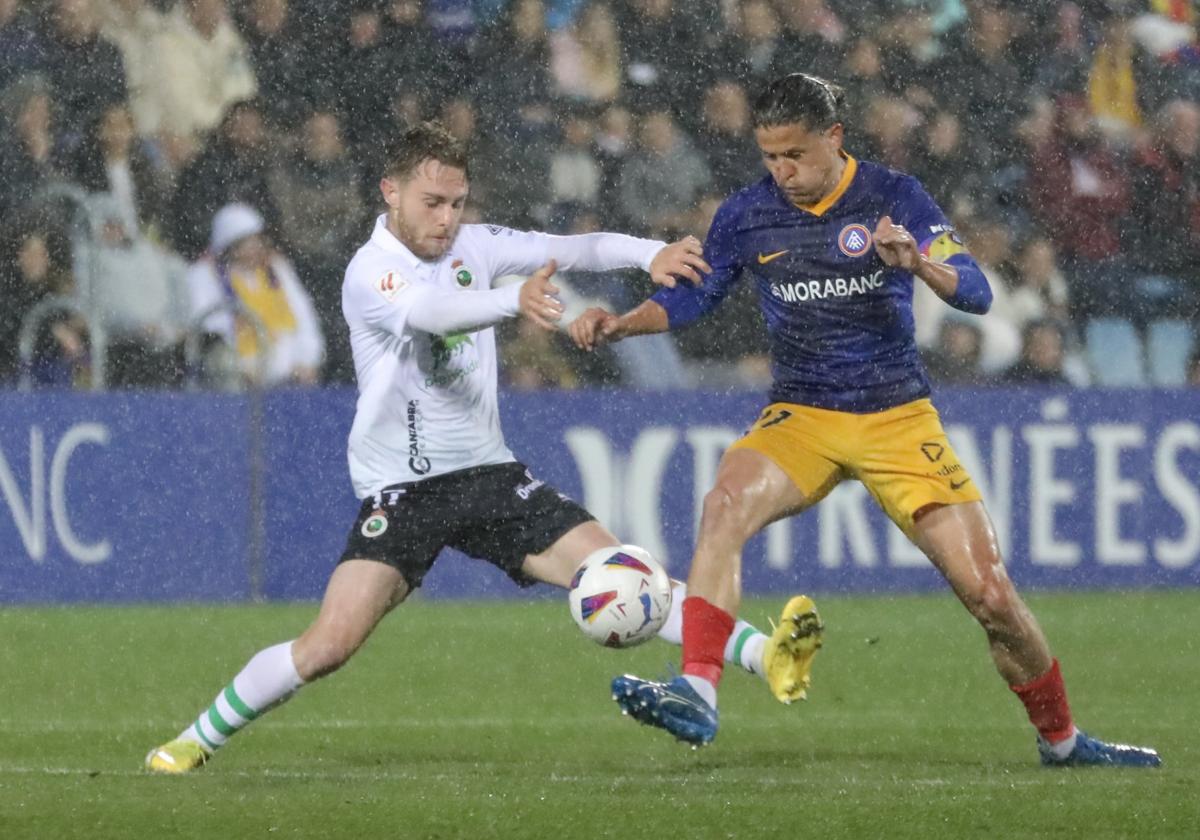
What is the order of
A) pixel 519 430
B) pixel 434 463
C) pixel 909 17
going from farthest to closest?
pixel 909 17 → pixel 519 430 → pixel 434 463

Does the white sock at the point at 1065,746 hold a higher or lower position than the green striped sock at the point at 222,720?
lower

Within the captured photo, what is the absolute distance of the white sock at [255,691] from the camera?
6.54 m

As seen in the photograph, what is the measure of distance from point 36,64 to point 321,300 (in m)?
1.83

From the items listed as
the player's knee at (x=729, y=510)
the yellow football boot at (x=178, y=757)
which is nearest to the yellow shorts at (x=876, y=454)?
the player's knee at (x=729, y=510)

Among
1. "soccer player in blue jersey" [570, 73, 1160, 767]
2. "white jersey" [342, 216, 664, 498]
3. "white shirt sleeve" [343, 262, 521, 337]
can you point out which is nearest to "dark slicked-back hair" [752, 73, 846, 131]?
"soccer player in blue jersey" [570, 73, 1160, 767]

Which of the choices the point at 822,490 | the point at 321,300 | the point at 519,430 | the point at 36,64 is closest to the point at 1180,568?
the point at 519,430

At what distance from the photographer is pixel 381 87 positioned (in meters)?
12.5

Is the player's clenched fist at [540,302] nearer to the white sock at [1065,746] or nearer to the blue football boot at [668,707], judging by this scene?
the blue football boot at [668,707]

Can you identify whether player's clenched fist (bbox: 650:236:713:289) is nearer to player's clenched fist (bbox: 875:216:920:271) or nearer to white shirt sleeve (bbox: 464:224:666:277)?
white shirt sleeve (bbox: 464:224:666:277)

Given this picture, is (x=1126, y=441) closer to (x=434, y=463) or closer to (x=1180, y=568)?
(x=1180, y=568)

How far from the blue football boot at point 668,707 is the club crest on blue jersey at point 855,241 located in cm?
135

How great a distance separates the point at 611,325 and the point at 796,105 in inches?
30.9

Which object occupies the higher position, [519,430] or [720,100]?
[720,100]

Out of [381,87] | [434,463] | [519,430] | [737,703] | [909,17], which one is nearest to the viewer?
[434,463]
